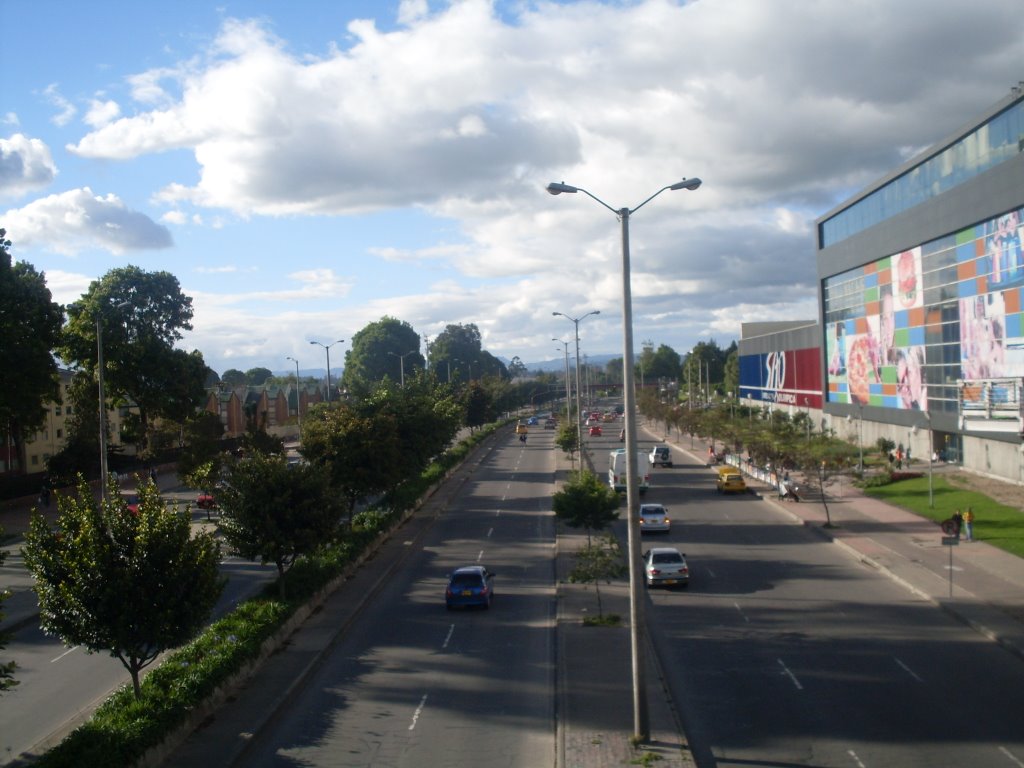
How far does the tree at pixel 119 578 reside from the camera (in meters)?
14.6

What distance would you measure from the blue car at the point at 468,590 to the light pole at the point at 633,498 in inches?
385

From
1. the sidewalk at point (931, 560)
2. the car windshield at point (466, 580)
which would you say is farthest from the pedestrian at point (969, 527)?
the car windshield at point (466, 580)

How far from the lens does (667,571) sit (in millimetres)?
26781

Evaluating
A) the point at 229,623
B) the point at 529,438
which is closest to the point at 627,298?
the point at 229,623

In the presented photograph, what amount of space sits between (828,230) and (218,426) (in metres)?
47.8

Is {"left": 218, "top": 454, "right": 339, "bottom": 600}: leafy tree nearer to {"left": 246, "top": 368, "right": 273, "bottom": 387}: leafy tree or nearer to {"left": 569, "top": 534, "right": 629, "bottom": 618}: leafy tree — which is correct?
{"left": 569, "top": 534, "right": 629, "bottom": 618}: leafy tree

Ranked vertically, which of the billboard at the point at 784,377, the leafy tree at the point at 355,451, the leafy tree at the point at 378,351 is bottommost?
the leafy tree at the point at 355,451

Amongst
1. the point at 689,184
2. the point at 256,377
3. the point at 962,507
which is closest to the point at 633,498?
the point at 689,184

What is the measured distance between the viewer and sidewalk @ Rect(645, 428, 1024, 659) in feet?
73.5

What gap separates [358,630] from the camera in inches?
893

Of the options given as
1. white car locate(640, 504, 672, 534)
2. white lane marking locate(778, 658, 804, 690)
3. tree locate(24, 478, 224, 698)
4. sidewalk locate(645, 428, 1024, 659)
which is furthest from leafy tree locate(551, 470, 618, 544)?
tree locate(24, 478, 224, 698)

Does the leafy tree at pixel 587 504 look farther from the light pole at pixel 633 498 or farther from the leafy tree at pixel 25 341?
the leafy tree at pixel 25 341

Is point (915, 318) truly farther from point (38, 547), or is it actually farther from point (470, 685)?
point (38, 547)

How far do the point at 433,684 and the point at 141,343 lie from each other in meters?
45.2
